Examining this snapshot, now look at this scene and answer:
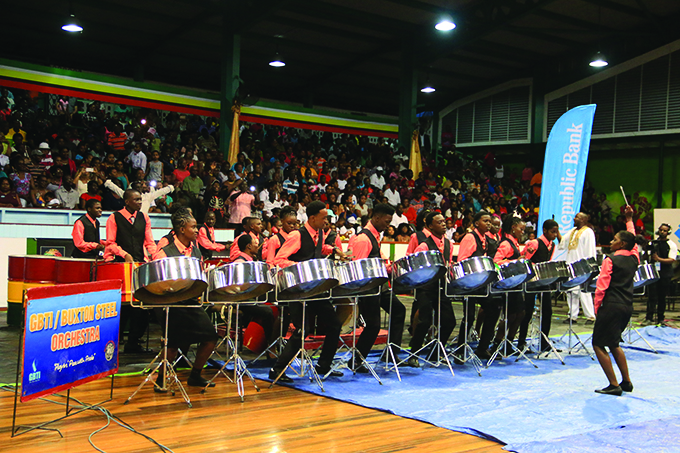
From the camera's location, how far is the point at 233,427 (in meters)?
3.60

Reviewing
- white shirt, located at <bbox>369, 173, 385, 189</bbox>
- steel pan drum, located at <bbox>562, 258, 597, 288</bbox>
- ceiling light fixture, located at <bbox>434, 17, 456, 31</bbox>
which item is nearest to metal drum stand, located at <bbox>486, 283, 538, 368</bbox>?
steel pan drum, located at <bbox>562, 258, 597, 288</bbox>

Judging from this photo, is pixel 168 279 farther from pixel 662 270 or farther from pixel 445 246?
pixel 662 270

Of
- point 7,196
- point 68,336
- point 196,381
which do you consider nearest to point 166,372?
point 196,381

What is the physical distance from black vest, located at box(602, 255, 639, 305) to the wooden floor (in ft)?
5.49

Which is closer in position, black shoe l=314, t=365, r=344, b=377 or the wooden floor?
the wooden floor

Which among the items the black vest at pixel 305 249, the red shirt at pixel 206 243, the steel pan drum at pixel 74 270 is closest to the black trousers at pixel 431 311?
the black vest at pixel 305 249

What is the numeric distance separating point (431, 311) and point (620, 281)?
145 centimetres

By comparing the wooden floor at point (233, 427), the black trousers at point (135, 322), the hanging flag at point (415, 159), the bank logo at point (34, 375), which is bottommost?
the wooden floor at point (233, 427)

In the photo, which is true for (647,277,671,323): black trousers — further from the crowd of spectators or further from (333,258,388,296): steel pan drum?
(333,258,388,296): steel pan drum

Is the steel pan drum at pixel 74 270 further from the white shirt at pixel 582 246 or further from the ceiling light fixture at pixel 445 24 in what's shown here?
the ceiling light fixture at pixel 445 24

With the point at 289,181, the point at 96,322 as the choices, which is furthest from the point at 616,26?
the point at 96,322

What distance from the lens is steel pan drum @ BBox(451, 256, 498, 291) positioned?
4969 mm

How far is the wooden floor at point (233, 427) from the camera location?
3.28 m

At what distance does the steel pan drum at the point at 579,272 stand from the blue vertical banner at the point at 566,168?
299 centimetres
